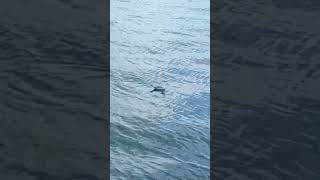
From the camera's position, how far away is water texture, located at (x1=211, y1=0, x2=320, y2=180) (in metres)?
1.26

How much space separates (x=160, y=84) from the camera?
1.28 metres

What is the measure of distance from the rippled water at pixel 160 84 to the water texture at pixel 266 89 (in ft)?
0.13

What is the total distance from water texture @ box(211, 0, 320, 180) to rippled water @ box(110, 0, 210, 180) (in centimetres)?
4

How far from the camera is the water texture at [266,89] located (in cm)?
126

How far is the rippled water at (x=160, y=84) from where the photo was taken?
125 cm
